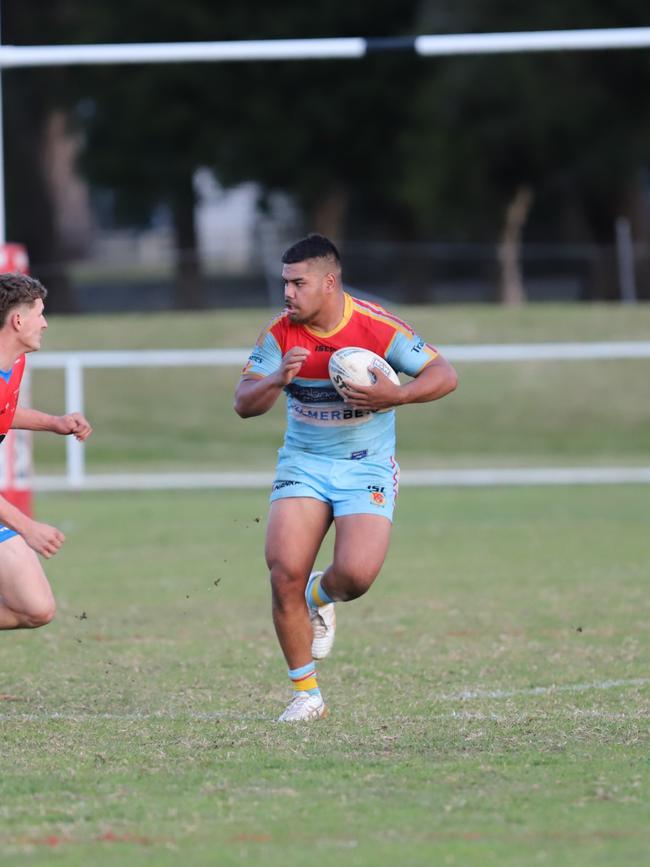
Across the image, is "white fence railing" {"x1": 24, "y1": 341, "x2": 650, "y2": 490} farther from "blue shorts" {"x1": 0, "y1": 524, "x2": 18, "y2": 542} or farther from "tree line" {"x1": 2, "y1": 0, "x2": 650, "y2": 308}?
"tree line" {"x1": 2, "y1": 0, "x2": 650, "y2": 308}

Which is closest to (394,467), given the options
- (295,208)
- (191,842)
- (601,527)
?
(191,842)

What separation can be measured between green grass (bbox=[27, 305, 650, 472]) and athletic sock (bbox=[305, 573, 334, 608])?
47.9 ft

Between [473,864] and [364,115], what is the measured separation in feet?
117

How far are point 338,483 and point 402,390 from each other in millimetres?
584

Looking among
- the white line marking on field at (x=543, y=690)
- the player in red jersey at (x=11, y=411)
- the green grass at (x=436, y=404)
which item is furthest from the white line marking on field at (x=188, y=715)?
the green grass at (x=436, y=404)

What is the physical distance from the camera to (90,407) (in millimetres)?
27453

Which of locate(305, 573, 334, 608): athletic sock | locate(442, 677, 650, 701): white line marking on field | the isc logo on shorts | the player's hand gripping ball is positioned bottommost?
locate(442, 677, 650, 701): white line marking on field

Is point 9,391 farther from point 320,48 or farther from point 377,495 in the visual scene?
point 320,48

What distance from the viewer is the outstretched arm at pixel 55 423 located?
7.36m

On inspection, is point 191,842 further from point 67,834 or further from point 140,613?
point 140,613

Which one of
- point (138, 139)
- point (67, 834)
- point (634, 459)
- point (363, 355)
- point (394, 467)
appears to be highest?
point (138, 139)

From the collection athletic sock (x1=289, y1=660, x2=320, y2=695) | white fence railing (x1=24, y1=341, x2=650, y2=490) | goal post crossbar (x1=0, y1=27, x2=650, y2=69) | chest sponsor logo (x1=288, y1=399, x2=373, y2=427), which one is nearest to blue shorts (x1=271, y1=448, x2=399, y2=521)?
chest sponsor logo (x1=288, y1=399, x2=373, y2=427)

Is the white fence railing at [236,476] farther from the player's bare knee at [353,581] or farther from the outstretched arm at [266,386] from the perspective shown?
the outstretched arm at [266,386]

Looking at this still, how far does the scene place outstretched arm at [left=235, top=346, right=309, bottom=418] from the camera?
6898 mm
